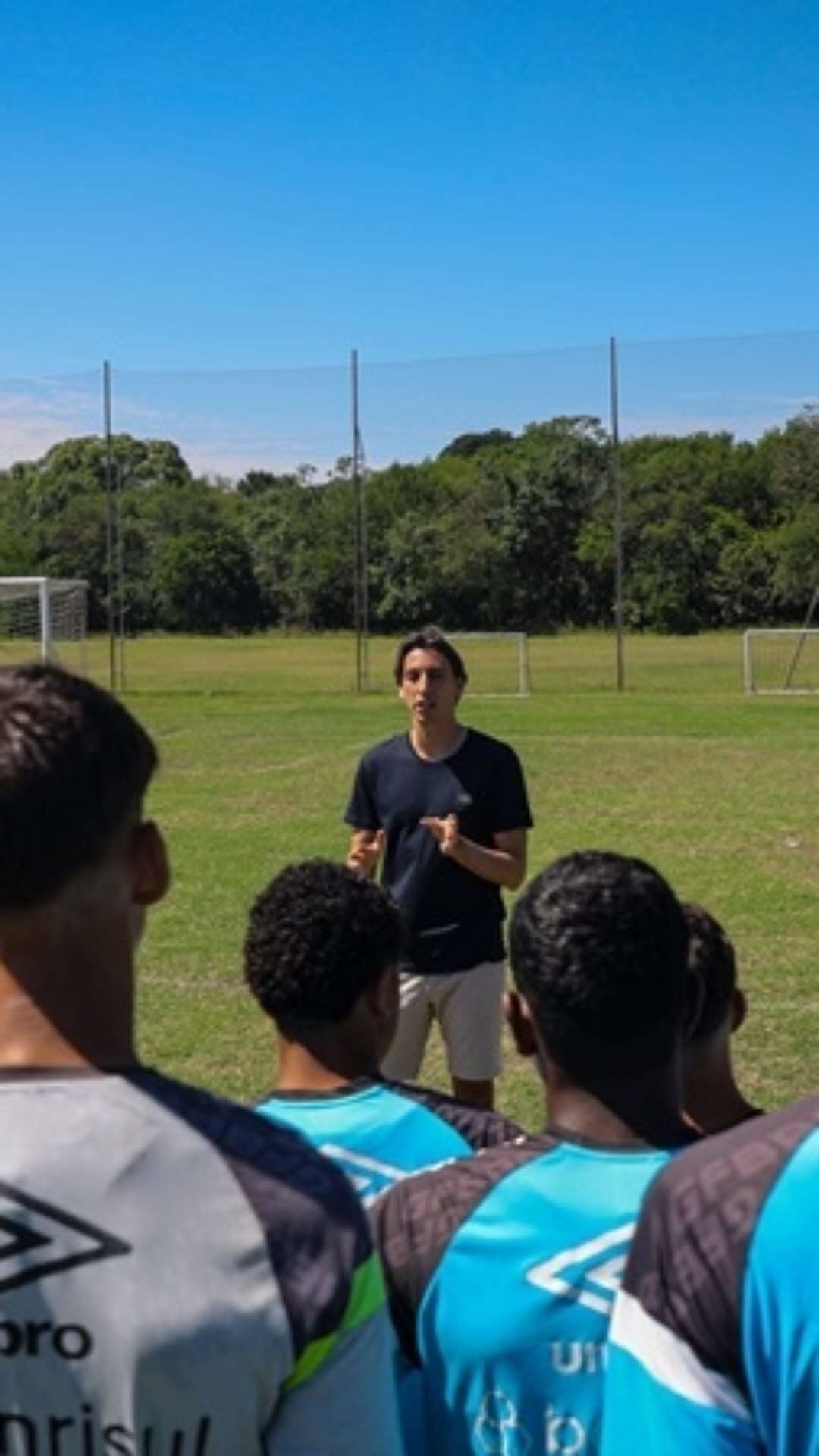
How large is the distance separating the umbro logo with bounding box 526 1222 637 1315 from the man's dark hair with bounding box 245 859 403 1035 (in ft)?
2.68

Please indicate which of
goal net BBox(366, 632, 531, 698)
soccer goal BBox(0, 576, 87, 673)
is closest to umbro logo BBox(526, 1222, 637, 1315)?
goal net BBox(366, 632, 531, 698)

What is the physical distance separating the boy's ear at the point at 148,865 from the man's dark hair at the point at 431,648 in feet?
12.9

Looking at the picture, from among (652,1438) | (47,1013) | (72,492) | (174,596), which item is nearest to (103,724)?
(47,1013)

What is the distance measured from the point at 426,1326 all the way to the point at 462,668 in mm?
3708

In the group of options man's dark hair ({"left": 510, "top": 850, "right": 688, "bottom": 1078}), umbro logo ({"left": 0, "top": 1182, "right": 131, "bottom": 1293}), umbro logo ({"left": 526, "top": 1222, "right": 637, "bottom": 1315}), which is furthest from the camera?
man's dark hair ({"left": 510, "top": 850, "right": 688, "bottom": 1078})

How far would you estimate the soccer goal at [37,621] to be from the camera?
31.2 metres

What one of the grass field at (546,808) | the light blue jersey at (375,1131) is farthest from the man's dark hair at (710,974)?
the grass field at (546,808)

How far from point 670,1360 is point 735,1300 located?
0.10 m

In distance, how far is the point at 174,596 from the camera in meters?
46.3

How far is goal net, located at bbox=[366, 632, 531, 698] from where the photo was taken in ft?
109

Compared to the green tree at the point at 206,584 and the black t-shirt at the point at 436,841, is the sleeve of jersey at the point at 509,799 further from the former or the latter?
the green tree at the point at 206,584

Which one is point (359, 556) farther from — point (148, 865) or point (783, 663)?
point (148, 865)

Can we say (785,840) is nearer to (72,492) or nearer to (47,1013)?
(47,1013)

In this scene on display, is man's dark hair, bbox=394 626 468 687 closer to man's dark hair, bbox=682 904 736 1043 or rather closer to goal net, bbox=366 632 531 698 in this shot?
man's dark hair, bbox=682 904 736 1043
